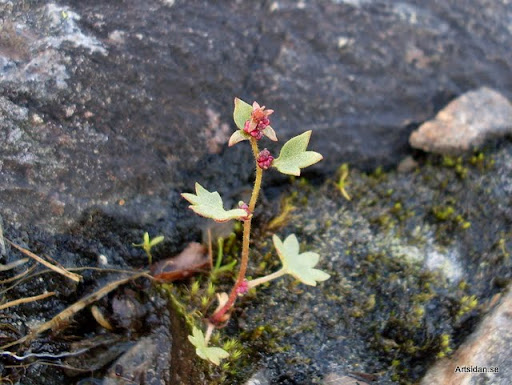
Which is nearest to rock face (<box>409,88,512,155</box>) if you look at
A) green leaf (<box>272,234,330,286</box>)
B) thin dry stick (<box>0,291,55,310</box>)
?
green leaf (<box>272,234,330,286</box>)

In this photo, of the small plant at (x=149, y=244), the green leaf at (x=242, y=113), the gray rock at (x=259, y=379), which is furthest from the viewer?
the small plant at (x=149, y=244)

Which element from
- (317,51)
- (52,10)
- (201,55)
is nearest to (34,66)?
(52,10)

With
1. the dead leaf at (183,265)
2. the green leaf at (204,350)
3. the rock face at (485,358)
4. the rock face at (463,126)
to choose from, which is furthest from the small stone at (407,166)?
the green leaf at (204,350)

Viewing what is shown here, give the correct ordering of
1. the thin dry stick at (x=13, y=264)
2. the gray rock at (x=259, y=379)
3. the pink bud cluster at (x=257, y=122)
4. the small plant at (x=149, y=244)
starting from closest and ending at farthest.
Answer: the pink bud cluster at (x=257, y=122) < the gray rock at (x=259, y=379) < the thin dry stick at (x=13, y=264) < the small plant at (x=149, y=244)

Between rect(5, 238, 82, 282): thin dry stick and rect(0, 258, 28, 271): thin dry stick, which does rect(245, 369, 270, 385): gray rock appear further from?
rect(0, 258, 28, 271): thin dry stick

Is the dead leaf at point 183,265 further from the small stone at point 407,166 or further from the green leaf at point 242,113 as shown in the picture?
the small stone at point 407,166

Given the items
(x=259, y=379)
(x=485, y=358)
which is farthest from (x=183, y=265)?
(x=485, y=358)

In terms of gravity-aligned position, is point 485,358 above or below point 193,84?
below

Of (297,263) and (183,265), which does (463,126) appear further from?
(183,265)
